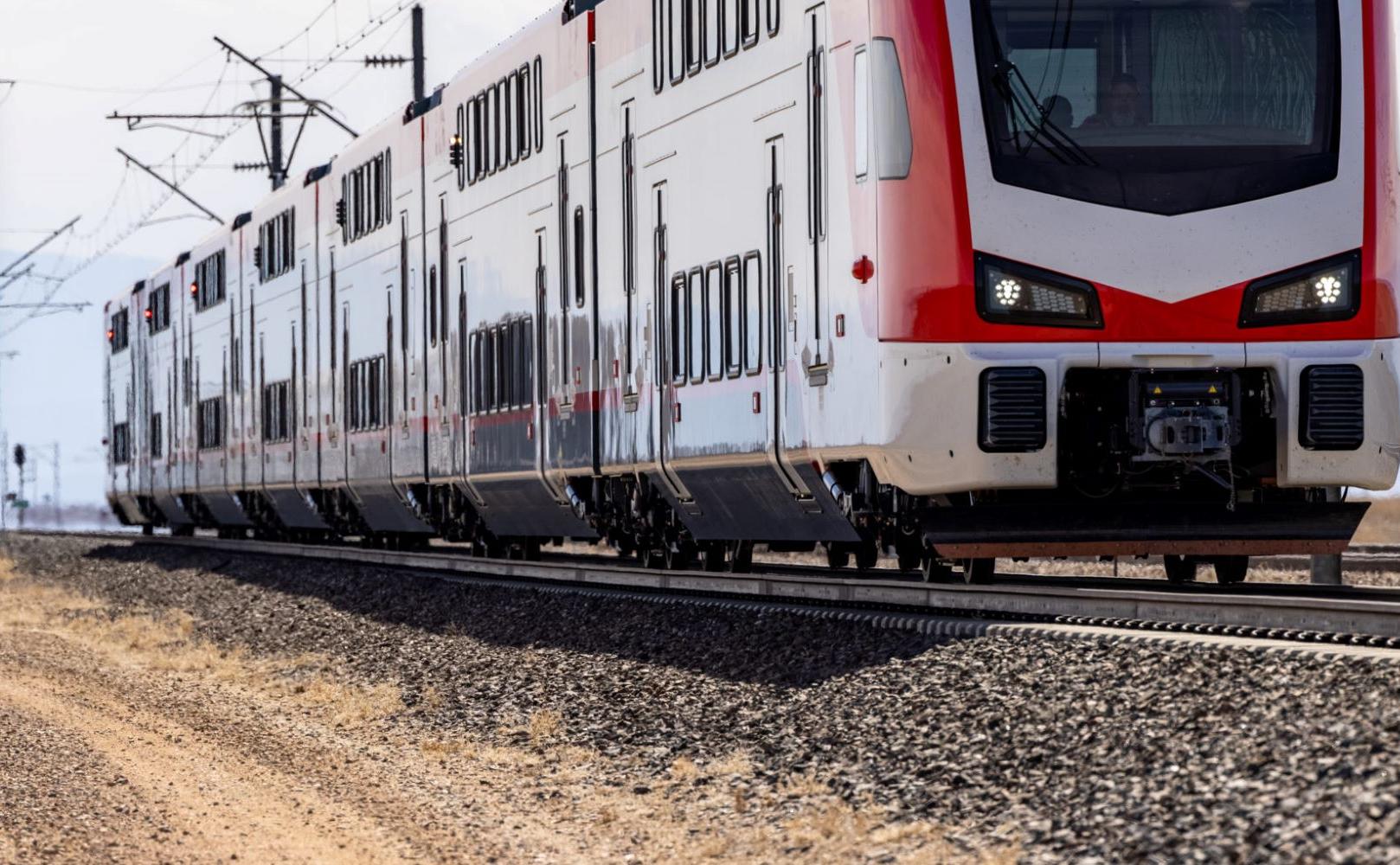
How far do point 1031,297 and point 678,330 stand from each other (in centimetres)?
434

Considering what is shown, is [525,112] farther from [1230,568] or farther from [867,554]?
[1230,568]

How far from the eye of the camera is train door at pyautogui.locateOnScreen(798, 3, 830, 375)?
43.2 ft

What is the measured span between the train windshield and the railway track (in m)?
2.36

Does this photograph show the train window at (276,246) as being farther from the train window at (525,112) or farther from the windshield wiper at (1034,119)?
the windshield wiper at (1034,119)

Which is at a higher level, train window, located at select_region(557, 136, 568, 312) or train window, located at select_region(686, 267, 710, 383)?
train window, located at select_region(557, 136, 568, 312)

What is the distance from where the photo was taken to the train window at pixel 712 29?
1517cm

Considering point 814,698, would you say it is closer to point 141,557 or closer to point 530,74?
point 530,74

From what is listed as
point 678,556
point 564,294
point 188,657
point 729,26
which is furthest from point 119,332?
point 729,26

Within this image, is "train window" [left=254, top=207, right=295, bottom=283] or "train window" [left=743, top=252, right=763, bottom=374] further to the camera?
"train window" [left=254, top=207, right=295, bottom=283]

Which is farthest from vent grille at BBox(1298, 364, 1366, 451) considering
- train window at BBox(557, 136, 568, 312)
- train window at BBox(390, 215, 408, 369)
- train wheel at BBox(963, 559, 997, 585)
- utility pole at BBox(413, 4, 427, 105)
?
utility pole at BBox(413, 4, 427, 105)

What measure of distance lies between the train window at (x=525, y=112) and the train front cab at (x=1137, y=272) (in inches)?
304

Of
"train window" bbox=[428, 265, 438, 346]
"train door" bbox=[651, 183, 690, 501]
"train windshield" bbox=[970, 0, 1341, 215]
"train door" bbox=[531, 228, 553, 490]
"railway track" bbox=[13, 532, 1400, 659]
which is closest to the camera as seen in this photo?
"railway track" bbox=[13, 532, 1400, 659]

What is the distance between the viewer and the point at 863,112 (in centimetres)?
1252

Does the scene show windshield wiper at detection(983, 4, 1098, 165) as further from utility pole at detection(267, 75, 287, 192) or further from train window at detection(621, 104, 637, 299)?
utility pole at detection(267, 75, 287, 192)
